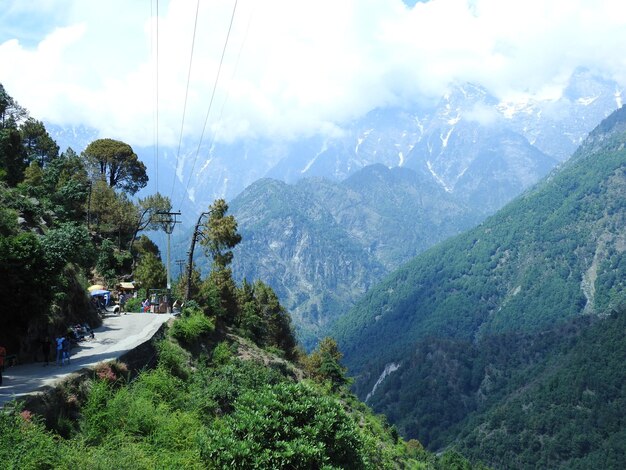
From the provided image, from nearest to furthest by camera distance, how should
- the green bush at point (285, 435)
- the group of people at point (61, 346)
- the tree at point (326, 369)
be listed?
the green bush at point (285, 435) < the group of people at point (61, 346) < the tree at point (326, 369)

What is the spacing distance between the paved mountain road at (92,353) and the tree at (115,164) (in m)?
36.3

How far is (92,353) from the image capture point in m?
26.0

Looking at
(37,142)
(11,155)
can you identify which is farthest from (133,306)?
(37,142)

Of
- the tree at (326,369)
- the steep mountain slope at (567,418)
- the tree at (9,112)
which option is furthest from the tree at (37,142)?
the steep mountain slope at (567,418)

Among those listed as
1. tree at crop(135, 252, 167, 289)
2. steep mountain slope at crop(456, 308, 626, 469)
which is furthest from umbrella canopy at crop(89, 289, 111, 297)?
steep mountain slope at crop(456, 308, 626, 469)

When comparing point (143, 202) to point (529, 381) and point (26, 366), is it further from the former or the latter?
point (529, 381)

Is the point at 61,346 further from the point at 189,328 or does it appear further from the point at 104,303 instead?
the point at 104,303

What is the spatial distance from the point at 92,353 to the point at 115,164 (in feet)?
166

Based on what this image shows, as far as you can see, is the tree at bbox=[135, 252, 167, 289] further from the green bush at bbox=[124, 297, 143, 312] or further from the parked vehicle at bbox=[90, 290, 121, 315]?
the parked vehicle at bbox=[90, 290, 121, 315]

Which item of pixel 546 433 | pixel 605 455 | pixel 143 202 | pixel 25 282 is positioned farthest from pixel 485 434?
pixel 25 282

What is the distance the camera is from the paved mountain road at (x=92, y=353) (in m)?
19.7

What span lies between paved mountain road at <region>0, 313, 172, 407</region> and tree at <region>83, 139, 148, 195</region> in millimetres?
36271

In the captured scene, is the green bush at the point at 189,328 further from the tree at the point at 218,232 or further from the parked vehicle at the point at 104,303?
the tree at the point at 218,232

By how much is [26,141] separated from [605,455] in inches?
5481
